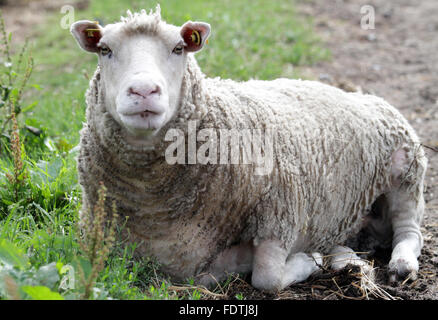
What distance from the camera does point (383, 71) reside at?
746 centimetres

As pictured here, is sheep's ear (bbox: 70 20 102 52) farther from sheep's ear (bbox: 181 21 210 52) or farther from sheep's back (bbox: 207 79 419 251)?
sheep's back (bbox: 207 79 419 251)

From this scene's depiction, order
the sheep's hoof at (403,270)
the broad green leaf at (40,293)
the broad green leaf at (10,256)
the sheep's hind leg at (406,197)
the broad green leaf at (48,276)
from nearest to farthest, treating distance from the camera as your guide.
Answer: the broad green leaf at (40,293) → the broad green leaf at (48,276) → the broad green leaf at (10,256) → the sheep's hoof at (403,270) → the sheep's hind leg at (406,197)

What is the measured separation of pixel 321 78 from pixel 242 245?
381cm

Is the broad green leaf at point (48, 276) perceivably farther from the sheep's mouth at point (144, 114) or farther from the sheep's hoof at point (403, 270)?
the sheep's hoof at point (403, 270)

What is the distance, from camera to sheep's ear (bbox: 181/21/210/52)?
2939mm

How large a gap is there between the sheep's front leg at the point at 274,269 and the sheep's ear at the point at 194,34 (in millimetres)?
1226

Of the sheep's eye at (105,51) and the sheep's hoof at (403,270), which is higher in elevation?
the sheep's eye at (105,51)

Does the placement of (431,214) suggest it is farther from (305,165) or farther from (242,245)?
(242,245)

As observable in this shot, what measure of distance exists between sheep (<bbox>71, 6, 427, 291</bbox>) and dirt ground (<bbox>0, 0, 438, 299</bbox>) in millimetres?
133

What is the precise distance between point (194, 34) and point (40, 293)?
4.97 feet

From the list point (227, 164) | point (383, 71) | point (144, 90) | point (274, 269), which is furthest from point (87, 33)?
point (383, 71)

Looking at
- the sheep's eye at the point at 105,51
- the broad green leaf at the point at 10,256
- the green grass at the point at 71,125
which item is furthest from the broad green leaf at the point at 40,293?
the sheep's eye at the point at 105,51

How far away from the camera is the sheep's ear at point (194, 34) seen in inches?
116

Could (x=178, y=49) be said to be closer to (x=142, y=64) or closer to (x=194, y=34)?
(x=194, y=34)
